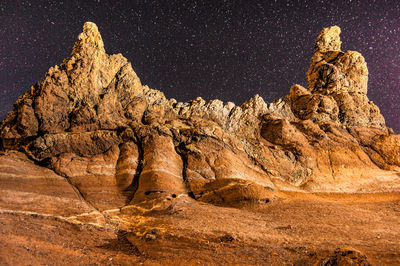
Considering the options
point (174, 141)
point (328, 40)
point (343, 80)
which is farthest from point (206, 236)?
point (328, 40)

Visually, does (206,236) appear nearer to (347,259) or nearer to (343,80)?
(347,259)

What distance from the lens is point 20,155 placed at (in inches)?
876

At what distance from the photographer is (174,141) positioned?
82.6 feet

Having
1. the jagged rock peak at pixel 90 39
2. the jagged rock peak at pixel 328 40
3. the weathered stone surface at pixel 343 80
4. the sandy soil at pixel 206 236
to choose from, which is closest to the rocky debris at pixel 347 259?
the sandy soil at pixel 206 236

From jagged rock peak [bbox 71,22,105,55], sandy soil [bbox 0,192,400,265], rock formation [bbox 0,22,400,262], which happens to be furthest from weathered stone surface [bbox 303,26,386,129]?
jagged rock peak [bbox 71,22,105,55]

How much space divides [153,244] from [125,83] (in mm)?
28247

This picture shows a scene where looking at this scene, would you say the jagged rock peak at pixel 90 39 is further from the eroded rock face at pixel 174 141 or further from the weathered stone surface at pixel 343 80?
the weathered stone surface at pixel 343 80

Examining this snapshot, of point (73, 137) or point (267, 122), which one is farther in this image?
point (267, 122)

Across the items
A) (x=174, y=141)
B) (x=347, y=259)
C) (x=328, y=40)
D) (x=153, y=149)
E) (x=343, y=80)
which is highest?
(x=328, y=40)

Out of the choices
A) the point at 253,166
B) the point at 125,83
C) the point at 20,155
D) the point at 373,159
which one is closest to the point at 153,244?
the point at 253,166

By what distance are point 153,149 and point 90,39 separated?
2220cm

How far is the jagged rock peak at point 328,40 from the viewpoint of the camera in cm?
5088

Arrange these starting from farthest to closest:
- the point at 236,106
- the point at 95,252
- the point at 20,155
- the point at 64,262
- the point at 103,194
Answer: the point at 236,106, the point at 20,155, the point at 103,194, the point at 95,252, the point at 64,262

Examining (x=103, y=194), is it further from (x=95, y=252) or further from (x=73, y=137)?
(x=95, y=252)
